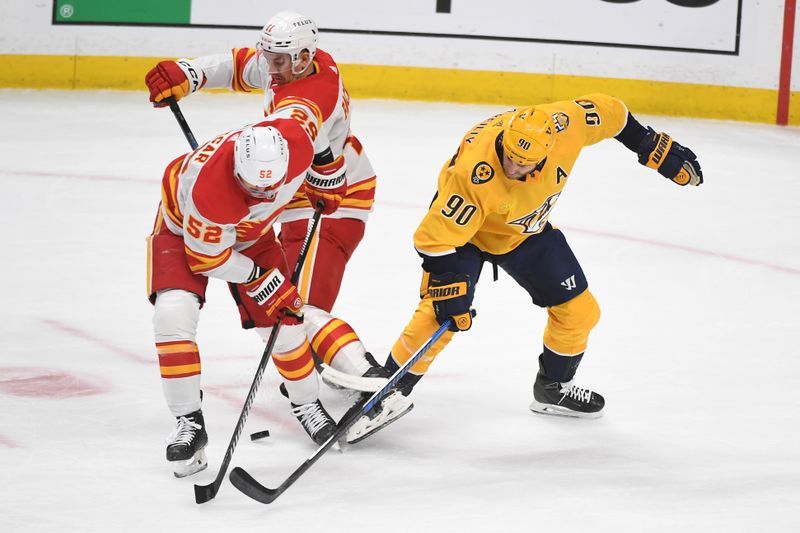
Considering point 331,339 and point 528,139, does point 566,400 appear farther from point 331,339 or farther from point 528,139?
point 528,139

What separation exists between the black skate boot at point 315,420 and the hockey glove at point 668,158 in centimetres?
126

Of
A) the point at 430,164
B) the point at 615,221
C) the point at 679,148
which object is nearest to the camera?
the point at 679,148

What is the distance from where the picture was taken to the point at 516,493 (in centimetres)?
316

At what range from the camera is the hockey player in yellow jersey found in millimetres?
3367

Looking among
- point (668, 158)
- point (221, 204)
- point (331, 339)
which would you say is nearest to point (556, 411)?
point (331, 339)

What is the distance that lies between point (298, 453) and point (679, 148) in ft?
4.99

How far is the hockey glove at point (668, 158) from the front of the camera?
12.4ft

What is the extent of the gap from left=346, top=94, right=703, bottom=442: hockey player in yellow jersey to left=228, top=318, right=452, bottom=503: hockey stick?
51 millimetres

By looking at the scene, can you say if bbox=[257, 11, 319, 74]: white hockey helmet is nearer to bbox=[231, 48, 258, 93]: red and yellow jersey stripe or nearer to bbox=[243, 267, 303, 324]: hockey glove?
bbox=[231, 48, 258, 93]: red and yellow jersey stripe

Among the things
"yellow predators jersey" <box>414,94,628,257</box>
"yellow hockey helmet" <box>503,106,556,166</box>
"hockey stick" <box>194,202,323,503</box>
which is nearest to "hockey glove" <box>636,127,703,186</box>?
"yellow predators jersey" <box>414,94,628,257</box>

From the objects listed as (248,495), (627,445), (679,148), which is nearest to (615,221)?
(679,148)

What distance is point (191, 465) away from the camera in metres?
3.21

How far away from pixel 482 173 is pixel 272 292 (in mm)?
667

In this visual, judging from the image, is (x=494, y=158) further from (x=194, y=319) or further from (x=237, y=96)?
(x=237, y=96)
